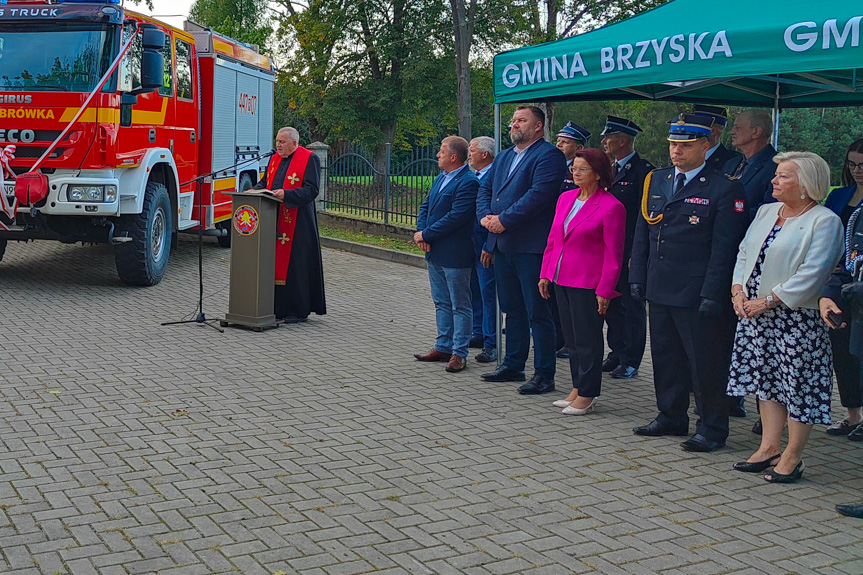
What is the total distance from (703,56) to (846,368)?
2132 millimetres

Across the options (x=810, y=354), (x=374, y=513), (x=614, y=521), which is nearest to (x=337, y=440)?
(x=374, y=513)

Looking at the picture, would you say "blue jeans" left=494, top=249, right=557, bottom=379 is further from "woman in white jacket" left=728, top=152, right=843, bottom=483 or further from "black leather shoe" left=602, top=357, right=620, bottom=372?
"woman in white jacket" left=728, top=152, right=843, bottom=483

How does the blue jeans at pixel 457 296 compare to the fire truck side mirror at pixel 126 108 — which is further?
the fire truck side mirror at pixel 126 108

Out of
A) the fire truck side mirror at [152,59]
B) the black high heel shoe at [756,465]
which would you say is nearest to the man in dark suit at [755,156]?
the black high heel shoe at [756,465]

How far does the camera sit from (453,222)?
24.7 ft

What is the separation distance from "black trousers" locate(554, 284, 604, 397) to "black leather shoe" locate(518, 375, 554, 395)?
53 cm

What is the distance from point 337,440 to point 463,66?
1686cm

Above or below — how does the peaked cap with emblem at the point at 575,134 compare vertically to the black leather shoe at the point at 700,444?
above

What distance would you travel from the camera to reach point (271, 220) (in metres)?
9.06

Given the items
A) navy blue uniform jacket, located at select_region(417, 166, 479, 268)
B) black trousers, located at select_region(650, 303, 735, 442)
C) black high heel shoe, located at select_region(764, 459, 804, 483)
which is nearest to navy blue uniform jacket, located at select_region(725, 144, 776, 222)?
black trousers, located at select_region(650, 303, 735, 442)

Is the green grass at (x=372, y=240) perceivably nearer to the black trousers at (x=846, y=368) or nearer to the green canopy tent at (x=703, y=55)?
the green canopy tent at (x=703, y=55)

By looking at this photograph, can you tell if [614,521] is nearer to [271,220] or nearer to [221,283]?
[271,220]

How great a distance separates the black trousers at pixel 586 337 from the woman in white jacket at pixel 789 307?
1.23 metres

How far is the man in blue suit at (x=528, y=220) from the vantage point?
695 centimetres
